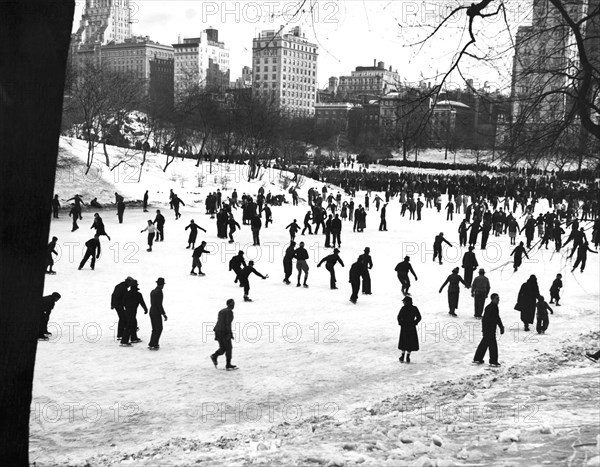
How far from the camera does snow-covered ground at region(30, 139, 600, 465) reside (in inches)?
265

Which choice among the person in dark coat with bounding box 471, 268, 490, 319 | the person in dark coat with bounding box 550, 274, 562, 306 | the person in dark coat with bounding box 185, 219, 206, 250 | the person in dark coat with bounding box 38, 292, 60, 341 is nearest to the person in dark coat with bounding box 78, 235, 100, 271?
the person in dark coat with bounding box 185, 219, 206, 250

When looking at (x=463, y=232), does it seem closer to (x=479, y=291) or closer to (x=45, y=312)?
(x=479, y=291)

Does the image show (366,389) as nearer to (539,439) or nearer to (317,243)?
(539,439)

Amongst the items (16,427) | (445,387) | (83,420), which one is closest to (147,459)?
(83,420)

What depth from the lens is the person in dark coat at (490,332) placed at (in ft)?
34.6

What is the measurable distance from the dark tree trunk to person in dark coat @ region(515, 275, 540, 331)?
10.6 metres

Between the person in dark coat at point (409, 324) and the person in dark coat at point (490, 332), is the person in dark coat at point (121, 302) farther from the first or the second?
the person in dark coat at point (490, 332)

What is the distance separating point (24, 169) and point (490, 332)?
8338 mm

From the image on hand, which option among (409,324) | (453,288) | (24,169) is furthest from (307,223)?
(24,169)

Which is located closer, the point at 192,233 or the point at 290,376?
the point at 290,376

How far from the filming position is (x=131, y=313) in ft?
36.9

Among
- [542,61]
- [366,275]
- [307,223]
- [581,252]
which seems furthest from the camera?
[307,223]

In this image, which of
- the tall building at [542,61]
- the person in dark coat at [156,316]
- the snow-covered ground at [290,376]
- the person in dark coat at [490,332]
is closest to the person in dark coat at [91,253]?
the snow-covered ground at [290,376]

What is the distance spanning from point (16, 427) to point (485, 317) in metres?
8.00
